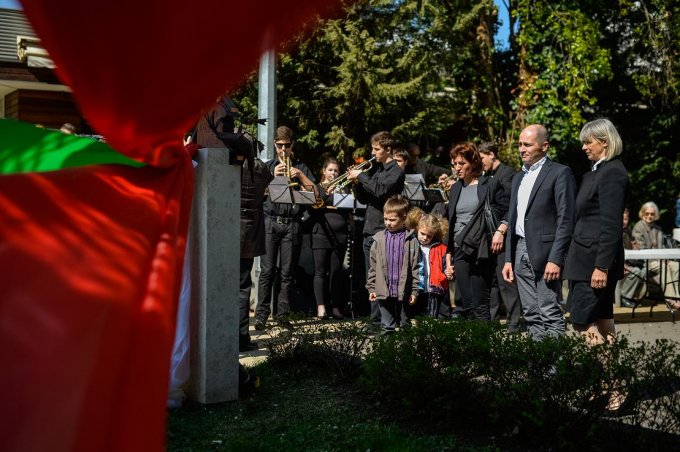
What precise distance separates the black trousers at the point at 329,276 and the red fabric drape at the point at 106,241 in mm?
8429

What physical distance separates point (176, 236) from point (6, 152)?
0.45 m

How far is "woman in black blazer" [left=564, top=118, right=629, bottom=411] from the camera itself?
5371 mm

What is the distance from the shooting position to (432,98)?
63.6 ft

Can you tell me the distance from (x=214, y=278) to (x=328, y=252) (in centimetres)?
470

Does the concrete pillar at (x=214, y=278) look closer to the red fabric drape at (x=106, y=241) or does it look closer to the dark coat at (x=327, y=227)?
the red fabric drape at (x=106, y=241)

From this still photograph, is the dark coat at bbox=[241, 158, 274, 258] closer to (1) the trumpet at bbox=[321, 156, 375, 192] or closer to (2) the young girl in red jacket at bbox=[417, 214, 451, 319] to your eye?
(2) the young girl in red jacket at bbox=[417, 214, 451, 319]

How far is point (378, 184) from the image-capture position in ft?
29.5

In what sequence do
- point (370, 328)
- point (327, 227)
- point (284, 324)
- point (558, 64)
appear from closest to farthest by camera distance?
point (370, 328)
point (284, 324)
point (327, 227)
point (558, 64)

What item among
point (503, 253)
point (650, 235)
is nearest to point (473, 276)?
point (503, 253)

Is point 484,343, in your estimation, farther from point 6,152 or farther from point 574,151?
point 574,151

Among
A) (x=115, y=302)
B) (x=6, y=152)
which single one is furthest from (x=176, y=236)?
(x=6, y=152)

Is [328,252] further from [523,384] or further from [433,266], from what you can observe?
[523,384]

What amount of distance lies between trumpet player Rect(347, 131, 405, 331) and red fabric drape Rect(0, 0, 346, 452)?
7.25m

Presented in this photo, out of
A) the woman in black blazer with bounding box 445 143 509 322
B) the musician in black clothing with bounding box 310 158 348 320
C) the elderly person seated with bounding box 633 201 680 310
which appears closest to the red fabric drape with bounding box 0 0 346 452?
the woman in black blazer with bounding box 445 143 509 322
